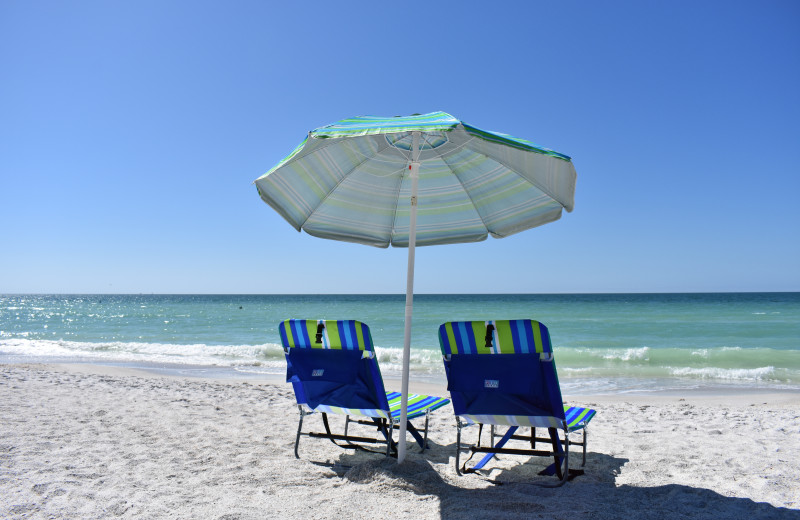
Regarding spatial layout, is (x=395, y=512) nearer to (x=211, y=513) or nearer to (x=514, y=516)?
(x=514, y=516)

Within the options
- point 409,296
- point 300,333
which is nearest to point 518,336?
point 409,296

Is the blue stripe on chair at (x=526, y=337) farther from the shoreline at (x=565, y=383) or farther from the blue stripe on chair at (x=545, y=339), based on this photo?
the shoreline at (x=565, y=383)

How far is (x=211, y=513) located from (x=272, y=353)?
10821 millimetres

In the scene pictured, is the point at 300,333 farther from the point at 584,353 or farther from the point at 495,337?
the point at 584,353

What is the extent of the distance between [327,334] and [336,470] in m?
0.88

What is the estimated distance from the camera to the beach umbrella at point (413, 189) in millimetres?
3451

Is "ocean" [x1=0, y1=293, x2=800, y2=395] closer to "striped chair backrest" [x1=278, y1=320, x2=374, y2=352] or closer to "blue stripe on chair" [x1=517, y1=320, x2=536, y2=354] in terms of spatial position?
"blue stripe on chair" [x1=517, y1=320, x2=536, y2=354]

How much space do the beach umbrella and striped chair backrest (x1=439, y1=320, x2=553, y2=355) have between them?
1.02 feet

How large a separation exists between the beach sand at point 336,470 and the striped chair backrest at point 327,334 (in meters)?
0.78

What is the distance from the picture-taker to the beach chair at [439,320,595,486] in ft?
9.30

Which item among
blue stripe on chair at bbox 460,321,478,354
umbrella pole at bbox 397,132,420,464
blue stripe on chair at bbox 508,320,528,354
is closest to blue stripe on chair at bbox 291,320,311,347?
umbrella pole at bbox 397,132,420,464

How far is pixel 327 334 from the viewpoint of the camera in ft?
10.9

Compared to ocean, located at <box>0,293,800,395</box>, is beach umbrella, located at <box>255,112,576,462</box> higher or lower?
higher

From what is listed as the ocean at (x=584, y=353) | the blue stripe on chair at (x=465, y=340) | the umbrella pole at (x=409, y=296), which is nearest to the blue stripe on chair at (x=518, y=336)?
the blue stripe on chair at (x=465, y=340)
